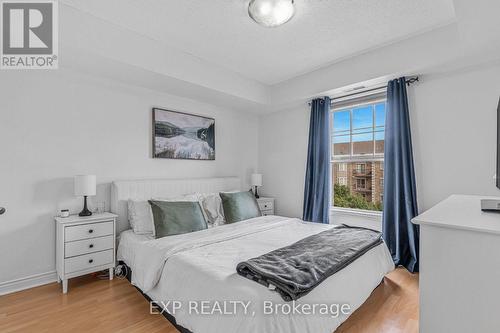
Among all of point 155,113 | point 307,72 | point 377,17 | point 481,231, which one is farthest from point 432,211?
point 155,113

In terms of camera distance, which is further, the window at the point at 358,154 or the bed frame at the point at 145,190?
the window at the point at 358,154

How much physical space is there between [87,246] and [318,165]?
317cm

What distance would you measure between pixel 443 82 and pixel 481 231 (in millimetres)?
2643

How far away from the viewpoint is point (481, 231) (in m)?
0.90

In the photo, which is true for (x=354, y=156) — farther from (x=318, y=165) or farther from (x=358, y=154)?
(x=318, y=165)

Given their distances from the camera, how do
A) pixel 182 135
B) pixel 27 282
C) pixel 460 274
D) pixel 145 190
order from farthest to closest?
pixel 182 135, pixel 145 190, pixel 27 282, pixel 460 274

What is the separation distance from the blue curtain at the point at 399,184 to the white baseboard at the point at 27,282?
393 cm

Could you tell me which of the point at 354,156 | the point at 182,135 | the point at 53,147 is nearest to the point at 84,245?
the point at 53,147

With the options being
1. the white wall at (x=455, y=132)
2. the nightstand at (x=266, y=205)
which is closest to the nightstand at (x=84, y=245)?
the nightstand at (x=266, y=205)

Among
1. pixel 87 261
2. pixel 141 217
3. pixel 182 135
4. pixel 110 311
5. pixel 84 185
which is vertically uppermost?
pixel 182 135

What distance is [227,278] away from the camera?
1.60 meters

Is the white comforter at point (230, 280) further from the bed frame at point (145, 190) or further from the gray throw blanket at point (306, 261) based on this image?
the bed frame at point (145, 190)

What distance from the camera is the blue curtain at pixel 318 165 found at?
3.75 meters

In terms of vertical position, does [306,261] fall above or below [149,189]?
below
